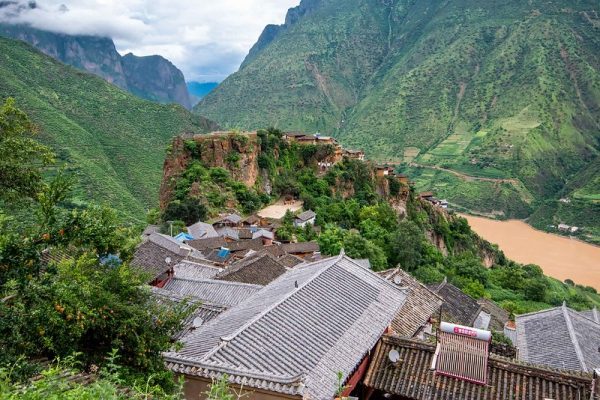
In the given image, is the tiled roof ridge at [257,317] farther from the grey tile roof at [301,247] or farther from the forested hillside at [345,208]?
the forested hillside at [345,208]

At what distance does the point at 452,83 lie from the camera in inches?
6029

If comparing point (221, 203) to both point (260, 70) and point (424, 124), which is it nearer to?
point (424, 124)

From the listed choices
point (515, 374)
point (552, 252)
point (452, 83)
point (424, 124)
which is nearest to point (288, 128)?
point (424, 124)

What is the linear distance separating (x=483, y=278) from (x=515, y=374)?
38616 millimetres

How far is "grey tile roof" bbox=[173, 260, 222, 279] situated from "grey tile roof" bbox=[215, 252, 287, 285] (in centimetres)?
114

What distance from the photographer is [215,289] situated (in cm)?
2080

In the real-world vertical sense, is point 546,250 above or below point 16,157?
below

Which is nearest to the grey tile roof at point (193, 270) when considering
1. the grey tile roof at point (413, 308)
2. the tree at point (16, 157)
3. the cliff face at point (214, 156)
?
the grey tile roof at point (413, 308)

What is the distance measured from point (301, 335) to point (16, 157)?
8.11 m

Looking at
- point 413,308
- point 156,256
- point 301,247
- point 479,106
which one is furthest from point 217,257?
point 479,106

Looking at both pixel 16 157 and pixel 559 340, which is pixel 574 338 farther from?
pixel 16 157

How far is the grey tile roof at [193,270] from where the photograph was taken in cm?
2680

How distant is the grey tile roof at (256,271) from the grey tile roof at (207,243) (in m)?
11.5

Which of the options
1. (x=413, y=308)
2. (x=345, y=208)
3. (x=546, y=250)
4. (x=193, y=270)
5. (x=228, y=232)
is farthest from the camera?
(x=546, y=250)
